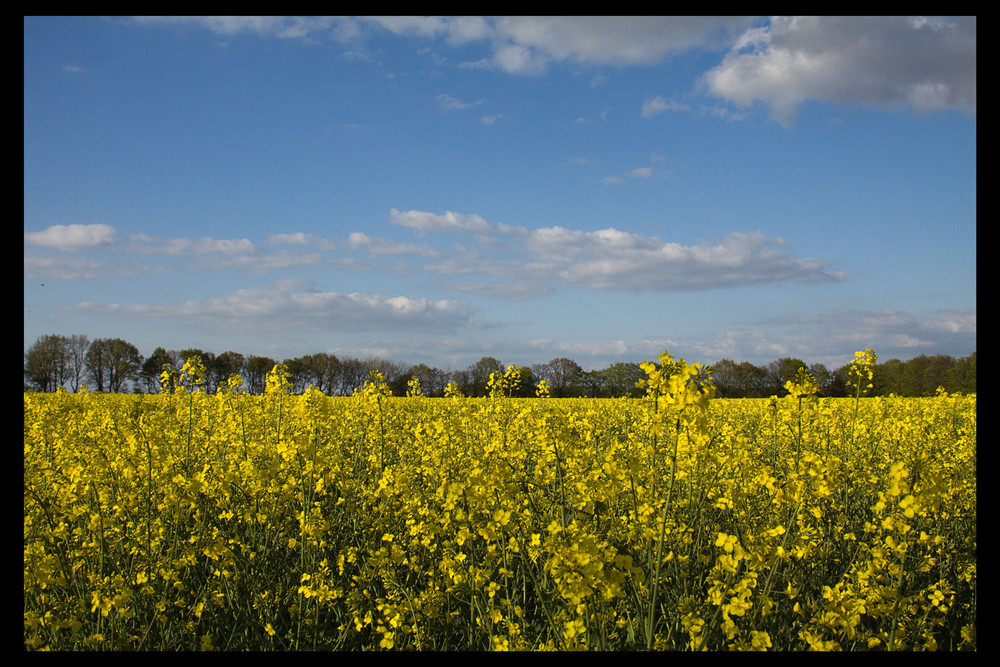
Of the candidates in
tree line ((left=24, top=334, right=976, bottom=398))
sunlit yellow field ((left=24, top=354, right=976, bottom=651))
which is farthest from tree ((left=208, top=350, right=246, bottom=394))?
sunlit yellow field ((left=24, top=354, right=976, bottom=651))

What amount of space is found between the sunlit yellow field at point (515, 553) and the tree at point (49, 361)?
2475 centimetres

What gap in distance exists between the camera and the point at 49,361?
2605cm

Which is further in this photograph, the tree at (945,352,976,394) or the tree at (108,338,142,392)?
the tree at (108,338,142,392)

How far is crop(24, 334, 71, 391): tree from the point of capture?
2420 centimetres

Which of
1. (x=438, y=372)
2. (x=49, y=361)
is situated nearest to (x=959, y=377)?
(x=438, y=372)

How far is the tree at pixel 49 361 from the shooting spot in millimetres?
24203

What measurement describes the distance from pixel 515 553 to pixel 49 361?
30767 millimetres

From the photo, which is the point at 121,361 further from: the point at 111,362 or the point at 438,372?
the point at 438,372

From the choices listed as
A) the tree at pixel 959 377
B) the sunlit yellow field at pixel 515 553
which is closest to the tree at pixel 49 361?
the sunlit yellow field at pixel 515 553

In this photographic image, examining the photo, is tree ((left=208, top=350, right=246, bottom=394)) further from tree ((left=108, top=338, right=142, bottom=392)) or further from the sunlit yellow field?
the sunlit yellow field

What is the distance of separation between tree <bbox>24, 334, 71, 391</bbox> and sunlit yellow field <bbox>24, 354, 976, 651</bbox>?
974 inches
